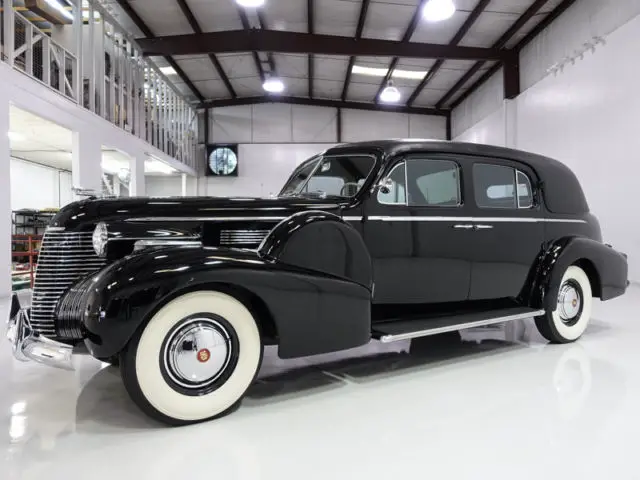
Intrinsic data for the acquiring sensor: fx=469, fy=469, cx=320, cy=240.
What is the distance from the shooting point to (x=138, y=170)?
11.6 m

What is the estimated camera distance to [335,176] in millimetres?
3291

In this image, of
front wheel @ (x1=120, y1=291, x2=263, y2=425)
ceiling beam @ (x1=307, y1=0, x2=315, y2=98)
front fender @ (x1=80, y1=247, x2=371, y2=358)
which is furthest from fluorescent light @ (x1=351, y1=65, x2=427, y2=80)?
front wheel @ (x1=120, y1=291, x2=263, y2=425)

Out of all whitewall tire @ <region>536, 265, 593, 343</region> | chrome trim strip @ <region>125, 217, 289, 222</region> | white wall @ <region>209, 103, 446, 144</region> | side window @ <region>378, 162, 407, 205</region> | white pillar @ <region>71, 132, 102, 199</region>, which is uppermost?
white wall @ <region>209, 103, 446, 144</region>

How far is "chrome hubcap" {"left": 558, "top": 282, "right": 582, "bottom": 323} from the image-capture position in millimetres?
3709

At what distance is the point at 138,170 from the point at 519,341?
1016 centimetres

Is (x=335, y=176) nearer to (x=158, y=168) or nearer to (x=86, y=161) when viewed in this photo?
(x=86, y=161)

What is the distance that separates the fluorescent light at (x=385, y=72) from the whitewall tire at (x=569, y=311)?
10415 millimetres

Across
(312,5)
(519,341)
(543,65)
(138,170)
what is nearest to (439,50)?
(543,65)

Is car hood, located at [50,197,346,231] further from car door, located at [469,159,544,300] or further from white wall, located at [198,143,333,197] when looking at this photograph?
white wall, located at [198,143,333,197]

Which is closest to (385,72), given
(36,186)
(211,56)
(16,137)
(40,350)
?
(211,56)

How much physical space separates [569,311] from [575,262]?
400 millimetres

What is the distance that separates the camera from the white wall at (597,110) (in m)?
7.16

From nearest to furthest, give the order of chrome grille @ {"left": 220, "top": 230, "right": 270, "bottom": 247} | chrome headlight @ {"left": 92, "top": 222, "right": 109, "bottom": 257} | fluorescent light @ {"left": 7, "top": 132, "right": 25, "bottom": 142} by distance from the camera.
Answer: chrome headlight @ {"left": 92, "top": 222, "right": 109, "bottom": 257} → chrome grille @ {"left": 220, "top": 230, "right": 270, "bottom": 247} → fluorescent light @ {"left": 7, "top": 132, "right": 25, "bottom": 142}

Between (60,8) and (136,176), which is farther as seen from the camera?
(136,176)
